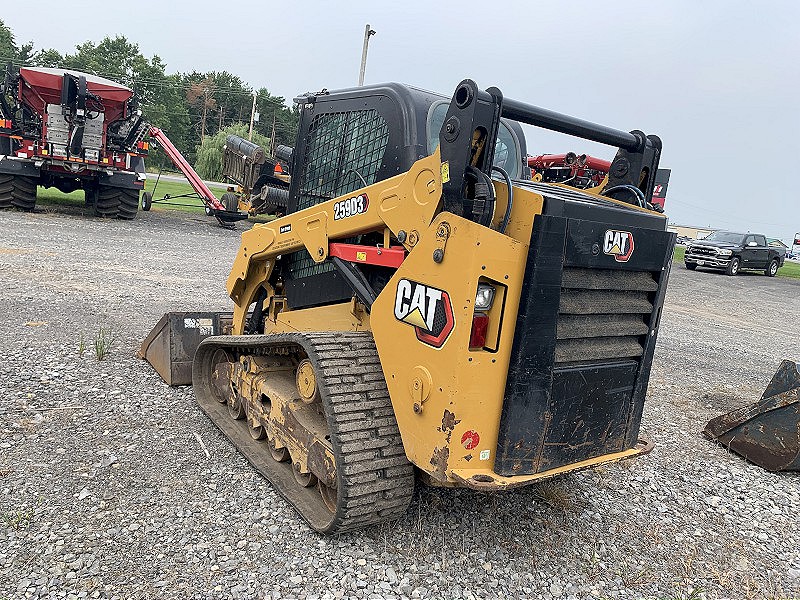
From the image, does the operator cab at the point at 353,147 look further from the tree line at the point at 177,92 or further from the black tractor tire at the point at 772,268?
the tree line at the point at 177,92

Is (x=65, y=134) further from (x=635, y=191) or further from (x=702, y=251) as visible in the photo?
(x=702, y=251)

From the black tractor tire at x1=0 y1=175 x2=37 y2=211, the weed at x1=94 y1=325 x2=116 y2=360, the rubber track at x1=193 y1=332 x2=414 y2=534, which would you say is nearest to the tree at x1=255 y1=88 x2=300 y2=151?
the black tractor tire at x1=0 y1=175 x2=37 y2=211

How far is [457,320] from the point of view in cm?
259

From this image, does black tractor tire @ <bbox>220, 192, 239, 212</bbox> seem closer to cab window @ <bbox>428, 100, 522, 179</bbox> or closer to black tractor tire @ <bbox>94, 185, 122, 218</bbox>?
black tractor tire @ <bbox>94, 185, 122, 218</bbox>

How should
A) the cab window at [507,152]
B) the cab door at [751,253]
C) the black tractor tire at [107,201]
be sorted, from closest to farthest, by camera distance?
the cab window at [507,152] < the black tractor tire at [107,201] < the cab door at [751,253]

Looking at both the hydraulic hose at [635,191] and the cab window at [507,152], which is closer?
the hydraulic hose at [635,191]

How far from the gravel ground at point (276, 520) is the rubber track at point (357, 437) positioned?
0.21 m

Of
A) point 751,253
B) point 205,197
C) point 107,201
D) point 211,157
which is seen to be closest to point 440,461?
point 107,201

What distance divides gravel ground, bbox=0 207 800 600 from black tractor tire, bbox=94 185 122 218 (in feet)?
32.1

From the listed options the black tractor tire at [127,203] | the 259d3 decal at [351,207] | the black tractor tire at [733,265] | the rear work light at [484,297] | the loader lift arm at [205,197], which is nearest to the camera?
the rear work light at [484,297]

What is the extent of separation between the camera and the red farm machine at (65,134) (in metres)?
13.4

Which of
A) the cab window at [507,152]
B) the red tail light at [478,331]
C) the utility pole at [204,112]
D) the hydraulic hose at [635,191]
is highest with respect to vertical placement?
the utility pole at [204,112]

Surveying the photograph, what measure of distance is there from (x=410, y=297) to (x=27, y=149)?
13.8 meters

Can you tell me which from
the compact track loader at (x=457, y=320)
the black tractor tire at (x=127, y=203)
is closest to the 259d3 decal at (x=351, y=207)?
the compact track loader at (x=457, y=320)
